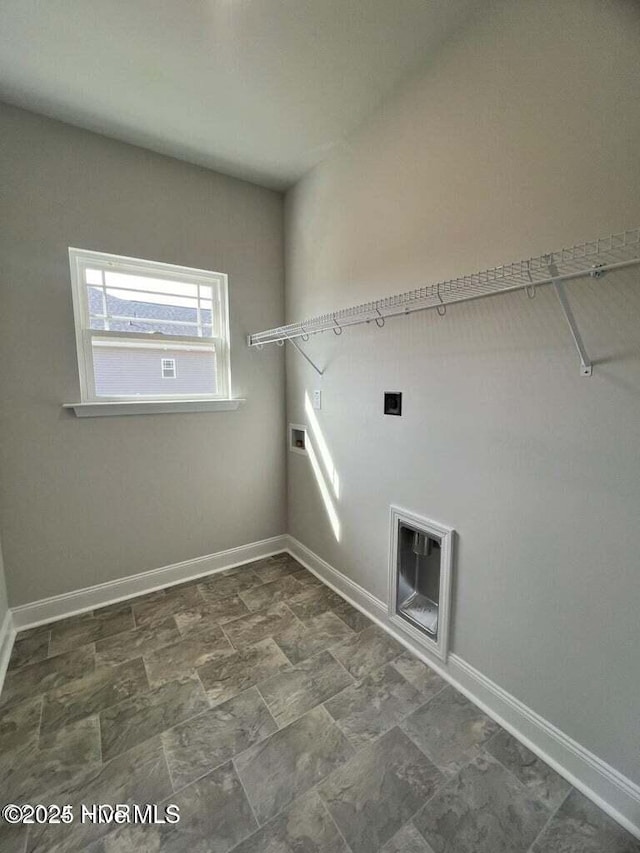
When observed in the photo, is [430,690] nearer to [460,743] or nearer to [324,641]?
[460,743]

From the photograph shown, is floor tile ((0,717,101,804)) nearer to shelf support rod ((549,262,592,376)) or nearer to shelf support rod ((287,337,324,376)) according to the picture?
shelf support rod ((287,337,324,376))

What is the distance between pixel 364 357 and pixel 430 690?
1674 mm

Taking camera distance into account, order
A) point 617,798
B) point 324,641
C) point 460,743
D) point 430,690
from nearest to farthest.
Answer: point 617,798 < point 460,743 < point 430,690 < point 324,641

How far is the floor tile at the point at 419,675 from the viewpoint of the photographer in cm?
162

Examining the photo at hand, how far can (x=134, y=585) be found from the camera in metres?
2.33

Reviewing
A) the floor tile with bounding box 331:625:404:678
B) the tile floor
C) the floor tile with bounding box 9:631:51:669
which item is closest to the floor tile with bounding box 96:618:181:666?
the tile floor

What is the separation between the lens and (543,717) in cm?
134

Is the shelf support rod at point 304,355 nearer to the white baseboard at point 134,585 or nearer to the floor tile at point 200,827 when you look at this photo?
the white baseboard at point 134,585

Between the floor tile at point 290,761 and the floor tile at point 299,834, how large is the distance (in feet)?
0.11

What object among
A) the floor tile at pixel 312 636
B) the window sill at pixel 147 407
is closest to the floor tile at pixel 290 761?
the floor tile at pixel 312 636

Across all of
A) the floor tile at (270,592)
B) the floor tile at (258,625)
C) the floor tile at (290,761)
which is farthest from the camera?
the floor tile at (270,592)

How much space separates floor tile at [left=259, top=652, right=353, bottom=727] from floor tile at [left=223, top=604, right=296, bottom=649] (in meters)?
0.28

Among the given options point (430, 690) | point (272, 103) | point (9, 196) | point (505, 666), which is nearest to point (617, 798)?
point (505, 666)

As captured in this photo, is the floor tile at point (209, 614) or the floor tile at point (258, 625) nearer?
the floor tile at point (258, 625)
